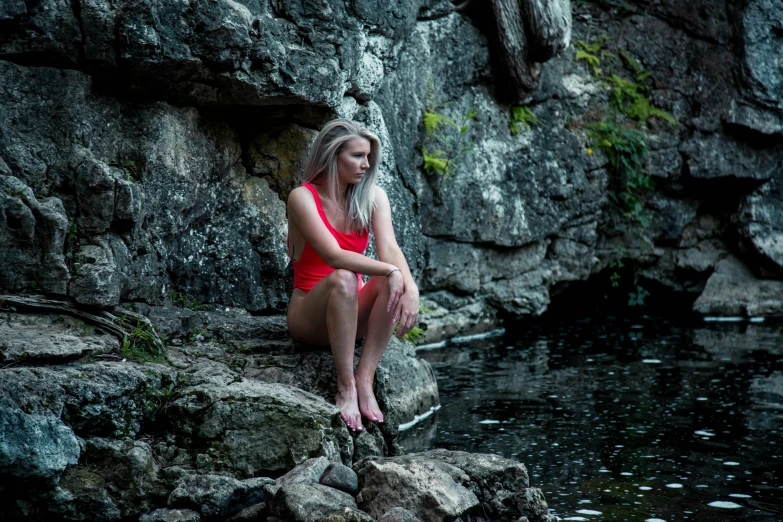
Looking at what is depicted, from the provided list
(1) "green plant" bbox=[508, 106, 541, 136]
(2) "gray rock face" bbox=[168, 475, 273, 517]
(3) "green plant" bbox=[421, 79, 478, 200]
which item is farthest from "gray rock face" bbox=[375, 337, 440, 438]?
(1) "green plant" bbox=[508, 106, 541, 136]

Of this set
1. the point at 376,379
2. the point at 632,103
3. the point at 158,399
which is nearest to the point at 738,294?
the point at 632,103

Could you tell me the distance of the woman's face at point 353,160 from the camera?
5316 millimetres

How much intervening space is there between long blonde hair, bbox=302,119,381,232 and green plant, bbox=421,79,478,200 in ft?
13.2

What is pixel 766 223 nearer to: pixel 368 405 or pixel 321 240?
pixel 368 405

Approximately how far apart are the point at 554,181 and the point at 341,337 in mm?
6272

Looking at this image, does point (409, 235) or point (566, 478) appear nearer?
point (566, 478)

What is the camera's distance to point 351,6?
684 cm

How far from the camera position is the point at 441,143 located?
9.73 meters

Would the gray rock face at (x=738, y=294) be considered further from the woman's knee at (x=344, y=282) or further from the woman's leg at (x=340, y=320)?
the woman's knee at (x=344, y=282)

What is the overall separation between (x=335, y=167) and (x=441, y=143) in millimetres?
4528

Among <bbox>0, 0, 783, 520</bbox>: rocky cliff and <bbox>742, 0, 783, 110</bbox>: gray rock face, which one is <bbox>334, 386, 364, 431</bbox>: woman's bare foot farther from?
<bbox>742, 0, 783, 110</bbox>: gray rock face

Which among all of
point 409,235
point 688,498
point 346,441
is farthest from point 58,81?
point 688,498

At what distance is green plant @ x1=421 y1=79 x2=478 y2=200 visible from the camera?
9.47 metres

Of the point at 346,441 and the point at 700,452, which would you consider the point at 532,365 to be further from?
the point at 346,441
